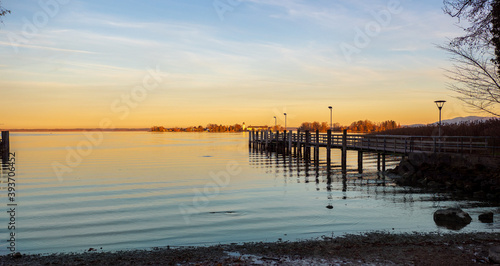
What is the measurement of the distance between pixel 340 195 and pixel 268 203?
14.0 ft

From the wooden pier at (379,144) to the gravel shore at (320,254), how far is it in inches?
518

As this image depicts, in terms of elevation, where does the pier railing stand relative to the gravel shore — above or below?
above

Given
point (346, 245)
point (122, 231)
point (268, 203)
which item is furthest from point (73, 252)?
point (268, 203)

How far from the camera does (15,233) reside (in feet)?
41.3

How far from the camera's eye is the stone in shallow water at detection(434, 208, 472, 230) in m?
12.7

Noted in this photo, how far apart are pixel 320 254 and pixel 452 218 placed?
6756mm

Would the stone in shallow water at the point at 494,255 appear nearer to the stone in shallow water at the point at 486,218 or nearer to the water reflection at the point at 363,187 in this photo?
the stone in shallow water at the point at 486,218

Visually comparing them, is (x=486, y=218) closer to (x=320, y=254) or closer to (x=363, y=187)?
(x=320, y=254)

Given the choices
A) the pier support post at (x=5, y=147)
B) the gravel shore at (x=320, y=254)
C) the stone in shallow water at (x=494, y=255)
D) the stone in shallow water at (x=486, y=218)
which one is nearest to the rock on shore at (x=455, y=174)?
the stone in shallow water at (x=486, y=218)

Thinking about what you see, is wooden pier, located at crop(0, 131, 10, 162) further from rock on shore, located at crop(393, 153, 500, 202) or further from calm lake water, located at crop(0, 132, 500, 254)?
rock on shore, located at crop(393, 153, 500, 202)

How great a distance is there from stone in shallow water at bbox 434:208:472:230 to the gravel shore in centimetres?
198

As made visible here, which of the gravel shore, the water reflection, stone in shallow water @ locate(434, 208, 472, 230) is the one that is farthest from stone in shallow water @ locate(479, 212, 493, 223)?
the water reflection

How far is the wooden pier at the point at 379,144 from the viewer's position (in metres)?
24.9

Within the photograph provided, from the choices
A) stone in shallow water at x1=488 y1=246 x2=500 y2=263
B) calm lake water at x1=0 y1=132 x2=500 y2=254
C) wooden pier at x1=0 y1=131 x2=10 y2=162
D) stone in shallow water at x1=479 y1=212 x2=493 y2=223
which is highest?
wooden pier at x1=0 y1=131 x2=10 y2=162
